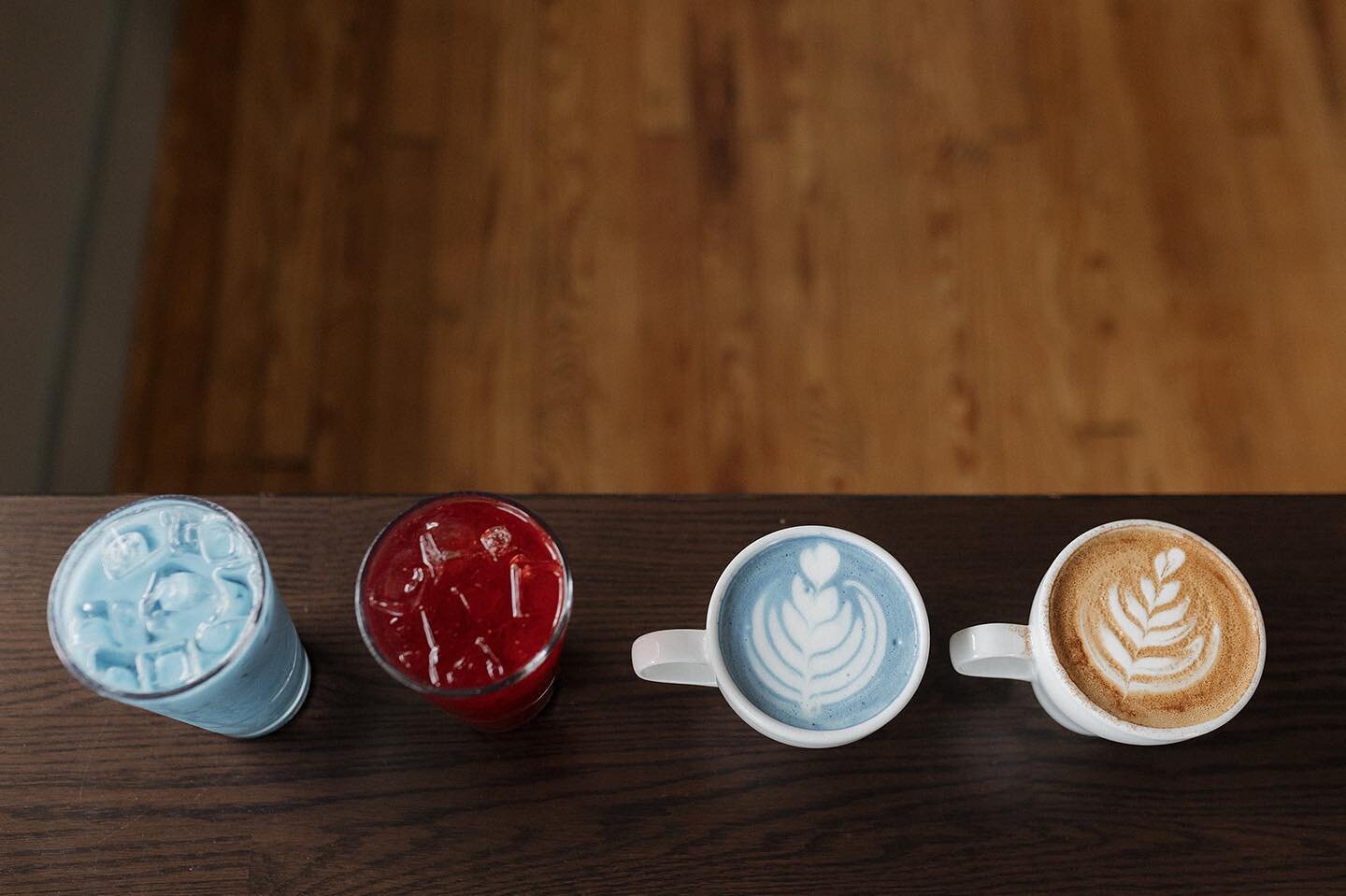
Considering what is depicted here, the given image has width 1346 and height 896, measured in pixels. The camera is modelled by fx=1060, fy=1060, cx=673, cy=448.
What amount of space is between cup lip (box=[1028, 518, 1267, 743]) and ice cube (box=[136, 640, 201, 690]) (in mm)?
574

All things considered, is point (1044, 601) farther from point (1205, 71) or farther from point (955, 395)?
point (1205, 71)

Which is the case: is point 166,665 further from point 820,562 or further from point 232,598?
point 820,562

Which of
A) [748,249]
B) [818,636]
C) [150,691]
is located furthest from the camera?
[748,249]

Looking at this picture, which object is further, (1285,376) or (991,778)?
(1285,376)

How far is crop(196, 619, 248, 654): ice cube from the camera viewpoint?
694 mm

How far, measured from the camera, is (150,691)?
66 centimetres

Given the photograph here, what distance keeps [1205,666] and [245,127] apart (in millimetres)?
1783

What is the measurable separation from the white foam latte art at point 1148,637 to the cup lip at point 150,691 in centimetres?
57

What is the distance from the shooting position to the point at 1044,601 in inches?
29.6

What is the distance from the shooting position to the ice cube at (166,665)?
2.24 feet

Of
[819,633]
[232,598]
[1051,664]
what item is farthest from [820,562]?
[232,598]

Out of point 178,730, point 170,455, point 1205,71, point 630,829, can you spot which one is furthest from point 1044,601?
point 1205,71

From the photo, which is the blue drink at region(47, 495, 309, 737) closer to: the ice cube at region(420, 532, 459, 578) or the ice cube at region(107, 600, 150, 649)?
the ice cube at region(107, 600, 150, 649)

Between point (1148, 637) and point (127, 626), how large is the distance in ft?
2.31
